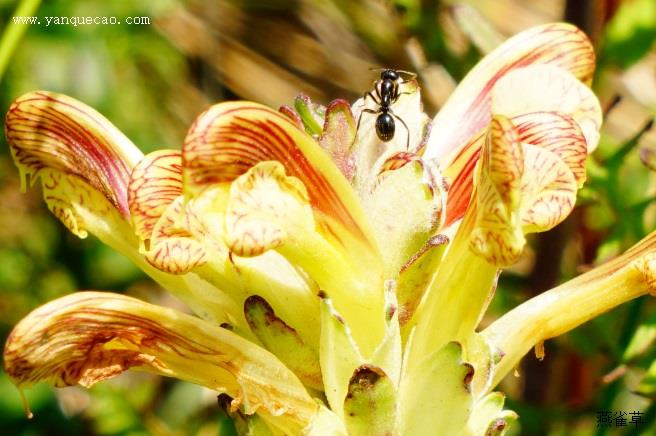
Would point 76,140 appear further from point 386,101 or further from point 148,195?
point 386,101

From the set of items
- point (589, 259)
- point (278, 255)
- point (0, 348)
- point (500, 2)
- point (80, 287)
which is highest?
point (500, 2)

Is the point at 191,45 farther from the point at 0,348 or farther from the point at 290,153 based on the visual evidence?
the point at 290,153

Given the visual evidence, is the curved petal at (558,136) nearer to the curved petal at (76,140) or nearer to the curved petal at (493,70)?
the curved petal at (493,70)

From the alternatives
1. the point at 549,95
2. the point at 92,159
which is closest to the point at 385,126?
the point at 549,95

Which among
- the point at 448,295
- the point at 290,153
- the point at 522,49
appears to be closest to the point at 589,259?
the point at 522,49

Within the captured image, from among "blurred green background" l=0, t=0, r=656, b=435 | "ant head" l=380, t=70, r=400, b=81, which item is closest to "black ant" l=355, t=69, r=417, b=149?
"ant head" l=380, t=70, r=400, b=81

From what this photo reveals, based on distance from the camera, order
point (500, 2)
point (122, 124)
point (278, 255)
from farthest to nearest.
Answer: point (500, 2) → point (122, 124) → point (278, 255)
